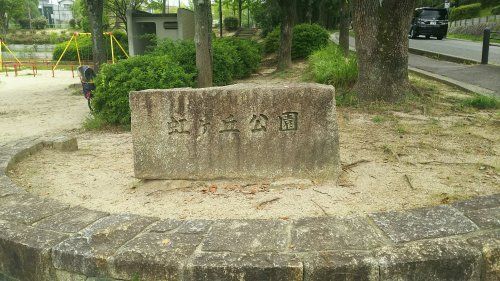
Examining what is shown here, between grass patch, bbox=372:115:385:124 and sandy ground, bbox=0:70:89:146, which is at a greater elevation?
grass patch, bbox=372:115:385:124

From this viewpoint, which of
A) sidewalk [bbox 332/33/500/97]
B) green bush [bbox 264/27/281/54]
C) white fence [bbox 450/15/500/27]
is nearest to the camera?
sidewalk [bbox 332/33/500/97]

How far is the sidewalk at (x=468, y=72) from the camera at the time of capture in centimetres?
1022

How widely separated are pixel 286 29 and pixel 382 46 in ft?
23.5

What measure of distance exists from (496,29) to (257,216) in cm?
2817

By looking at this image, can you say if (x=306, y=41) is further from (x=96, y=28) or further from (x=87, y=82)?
(x=87, y=82)

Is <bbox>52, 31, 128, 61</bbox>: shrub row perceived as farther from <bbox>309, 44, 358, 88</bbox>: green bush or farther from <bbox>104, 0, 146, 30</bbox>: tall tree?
<bbox>309, 44, 358, 88</bbox>: green bush

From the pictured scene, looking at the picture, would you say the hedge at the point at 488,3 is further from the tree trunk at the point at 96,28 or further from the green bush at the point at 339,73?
the tree trunk at the point at 96,28

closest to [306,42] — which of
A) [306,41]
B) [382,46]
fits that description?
[306,41]

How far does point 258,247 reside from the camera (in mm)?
2607

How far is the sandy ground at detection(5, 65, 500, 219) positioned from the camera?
366 centimetres

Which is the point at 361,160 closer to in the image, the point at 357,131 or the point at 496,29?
the point at 357,131

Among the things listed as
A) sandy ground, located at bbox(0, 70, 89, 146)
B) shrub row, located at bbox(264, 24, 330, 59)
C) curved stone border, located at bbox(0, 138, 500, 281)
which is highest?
shrub row, located at bbox(264, 24, 330, 59)

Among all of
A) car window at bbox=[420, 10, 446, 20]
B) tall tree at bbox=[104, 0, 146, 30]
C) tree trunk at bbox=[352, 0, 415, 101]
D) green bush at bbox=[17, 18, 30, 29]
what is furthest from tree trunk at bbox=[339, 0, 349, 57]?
green bush at bbox=[17, 18, 30, 29]

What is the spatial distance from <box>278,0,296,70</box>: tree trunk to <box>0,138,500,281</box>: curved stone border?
1201 cm
